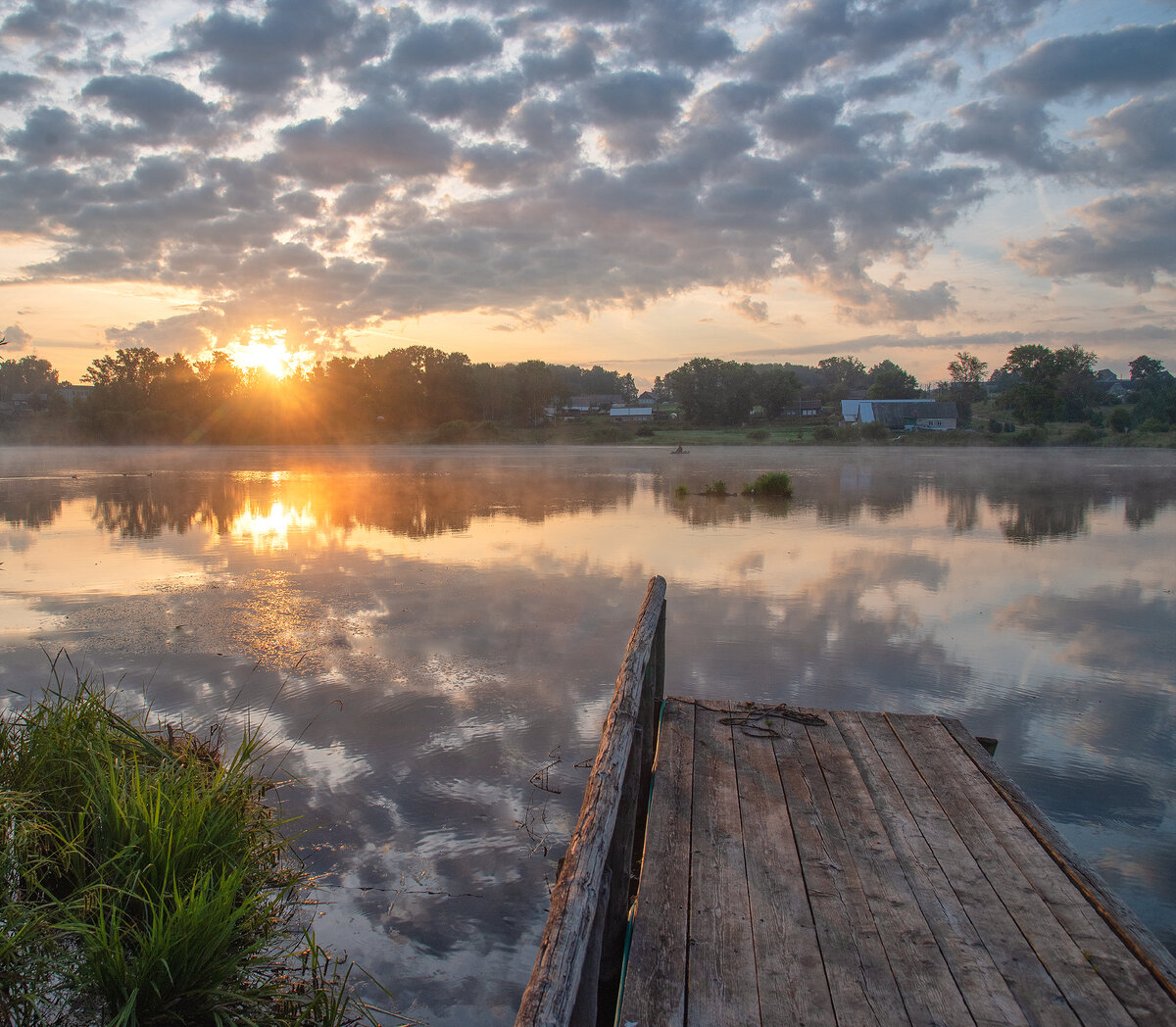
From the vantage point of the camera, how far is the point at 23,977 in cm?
314

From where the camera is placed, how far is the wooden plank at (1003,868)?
2801 mm

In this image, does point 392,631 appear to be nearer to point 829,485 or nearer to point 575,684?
point 575,684

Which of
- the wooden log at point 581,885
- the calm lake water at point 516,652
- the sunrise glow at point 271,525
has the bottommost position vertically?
the calm lake water at point 516,652

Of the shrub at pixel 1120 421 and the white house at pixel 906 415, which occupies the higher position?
the white house at pixel 906 415

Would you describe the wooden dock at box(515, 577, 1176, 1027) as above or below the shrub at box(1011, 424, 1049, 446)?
below

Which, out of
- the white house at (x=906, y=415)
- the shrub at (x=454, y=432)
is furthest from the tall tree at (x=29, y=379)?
the white house at (x=906, y=415)

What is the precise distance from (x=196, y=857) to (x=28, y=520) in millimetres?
18568

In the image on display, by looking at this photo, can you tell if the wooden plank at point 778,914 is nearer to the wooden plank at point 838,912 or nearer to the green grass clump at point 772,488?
the wooden plank at point 838,912

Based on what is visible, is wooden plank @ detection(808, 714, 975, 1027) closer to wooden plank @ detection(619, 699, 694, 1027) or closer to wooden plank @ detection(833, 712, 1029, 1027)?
wooden plank @ detection(833, 712, 1029, 1027)

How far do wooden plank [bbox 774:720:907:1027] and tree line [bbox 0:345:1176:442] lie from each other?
81.7m

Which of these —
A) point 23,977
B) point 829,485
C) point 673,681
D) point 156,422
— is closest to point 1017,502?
point 829,485

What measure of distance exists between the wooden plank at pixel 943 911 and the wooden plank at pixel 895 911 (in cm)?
3

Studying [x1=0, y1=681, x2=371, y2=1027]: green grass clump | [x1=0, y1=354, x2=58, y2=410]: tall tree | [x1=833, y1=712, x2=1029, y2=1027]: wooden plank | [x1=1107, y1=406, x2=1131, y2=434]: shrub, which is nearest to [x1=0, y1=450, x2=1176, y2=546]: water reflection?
[x1=0, y1=681, x2=371, y2=1027]: green grass clump

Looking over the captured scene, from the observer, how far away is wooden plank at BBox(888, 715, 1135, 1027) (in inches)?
110
